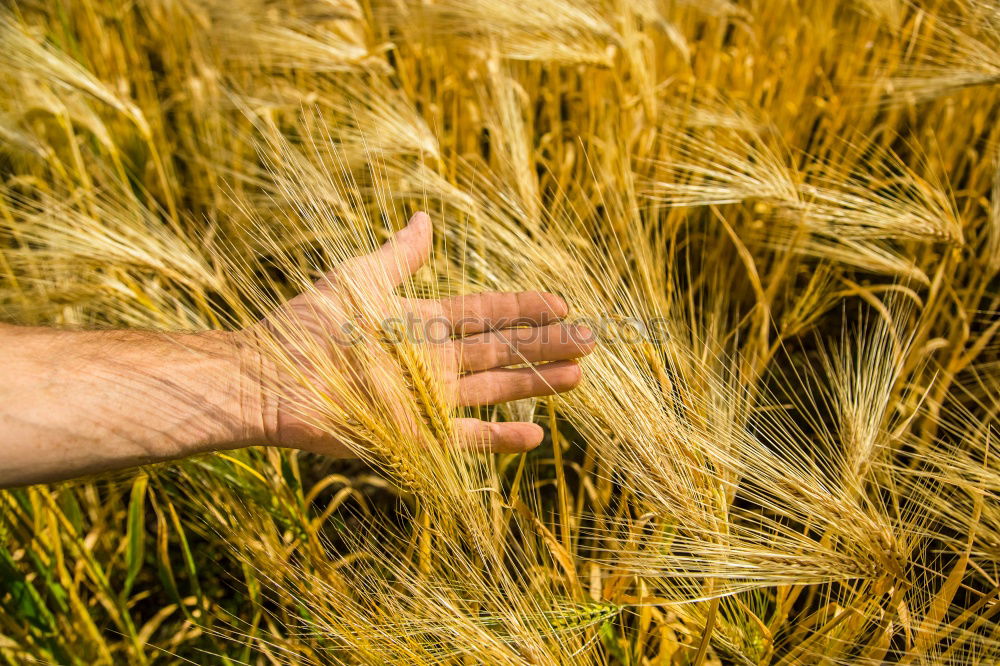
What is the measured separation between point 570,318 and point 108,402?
624mm

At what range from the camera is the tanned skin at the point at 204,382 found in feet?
2.84

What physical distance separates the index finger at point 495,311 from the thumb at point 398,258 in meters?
0.08

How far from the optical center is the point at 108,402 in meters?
0.90

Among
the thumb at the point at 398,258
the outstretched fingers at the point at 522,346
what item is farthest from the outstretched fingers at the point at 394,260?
the outstretched fingers at the point at 522,346

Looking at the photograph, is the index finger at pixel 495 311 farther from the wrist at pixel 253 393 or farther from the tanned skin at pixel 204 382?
the wrist at pixel 253 393

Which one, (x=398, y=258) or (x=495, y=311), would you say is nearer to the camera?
(x=398, y=258)

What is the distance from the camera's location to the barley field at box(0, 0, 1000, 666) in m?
0.83

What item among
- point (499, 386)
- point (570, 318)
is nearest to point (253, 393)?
point (499, 386)

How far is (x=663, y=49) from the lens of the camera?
2.04 metres

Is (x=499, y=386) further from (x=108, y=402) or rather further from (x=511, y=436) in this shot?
(x=108, y=402)

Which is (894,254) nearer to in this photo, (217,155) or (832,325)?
(832,325)

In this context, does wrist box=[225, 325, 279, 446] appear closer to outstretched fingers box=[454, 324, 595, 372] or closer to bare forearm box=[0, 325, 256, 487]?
bare forearm box=[0, 325, 256, 487]

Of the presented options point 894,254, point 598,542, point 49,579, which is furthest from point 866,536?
point 49,579

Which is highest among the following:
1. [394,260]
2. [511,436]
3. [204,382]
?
[394,260]
